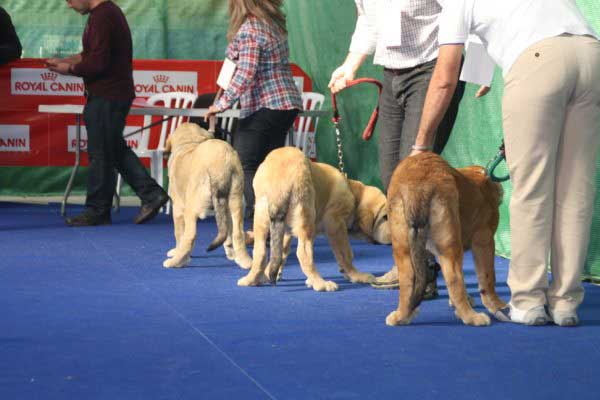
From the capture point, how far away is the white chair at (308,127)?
32.1ft

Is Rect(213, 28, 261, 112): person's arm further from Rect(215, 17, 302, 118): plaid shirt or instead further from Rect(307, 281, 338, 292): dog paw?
Rect(307, 281, 338, 292): dog paw

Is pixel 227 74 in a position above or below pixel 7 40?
above

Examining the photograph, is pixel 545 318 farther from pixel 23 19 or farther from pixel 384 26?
pixel 23 19

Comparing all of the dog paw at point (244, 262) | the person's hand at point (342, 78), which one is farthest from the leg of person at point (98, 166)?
the person's hand at point (342, 78)

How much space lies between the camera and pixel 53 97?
10.3 m

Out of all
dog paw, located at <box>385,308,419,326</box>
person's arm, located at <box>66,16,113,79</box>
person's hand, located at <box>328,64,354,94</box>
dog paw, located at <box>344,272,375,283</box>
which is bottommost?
dog paw, located at <box>344,272,375,283</box>

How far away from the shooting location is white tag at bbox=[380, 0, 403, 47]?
16.1 ft

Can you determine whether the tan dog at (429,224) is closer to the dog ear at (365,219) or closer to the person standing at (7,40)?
the dog ear at (365,219)

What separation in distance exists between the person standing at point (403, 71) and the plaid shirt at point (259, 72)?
1.32 metres

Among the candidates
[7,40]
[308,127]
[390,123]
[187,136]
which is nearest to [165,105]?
[308,127]

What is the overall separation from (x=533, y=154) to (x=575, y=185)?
0.25 m

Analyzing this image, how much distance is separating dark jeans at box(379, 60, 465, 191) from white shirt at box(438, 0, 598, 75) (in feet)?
2.25

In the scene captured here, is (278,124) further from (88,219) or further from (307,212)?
(88,219)

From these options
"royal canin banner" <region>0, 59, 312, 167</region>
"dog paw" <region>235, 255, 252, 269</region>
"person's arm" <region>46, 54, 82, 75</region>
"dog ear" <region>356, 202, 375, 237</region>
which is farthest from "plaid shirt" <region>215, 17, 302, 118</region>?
"royal canin banner" <region>0, 59, 312, 167</region>
